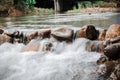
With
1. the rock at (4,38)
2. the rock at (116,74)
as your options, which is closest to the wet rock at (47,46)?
the rock at (4,38)

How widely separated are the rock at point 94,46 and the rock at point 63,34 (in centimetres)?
86

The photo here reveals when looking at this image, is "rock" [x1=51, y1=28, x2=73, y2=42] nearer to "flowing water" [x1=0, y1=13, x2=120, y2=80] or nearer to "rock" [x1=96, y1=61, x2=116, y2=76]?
"flowing water" [x1=0, y1=13, x2=120, y2=80]

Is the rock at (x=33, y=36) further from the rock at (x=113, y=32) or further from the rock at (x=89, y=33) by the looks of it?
the rock at (x=113, y=32)

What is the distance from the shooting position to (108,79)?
8641 mm

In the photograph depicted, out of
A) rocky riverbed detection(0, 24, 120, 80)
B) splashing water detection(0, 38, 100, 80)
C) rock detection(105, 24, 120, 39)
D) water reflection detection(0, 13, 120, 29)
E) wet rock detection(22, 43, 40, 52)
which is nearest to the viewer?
rocky riverbed detection(0, 24, 120, 80)

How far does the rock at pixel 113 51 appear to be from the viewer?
948cm

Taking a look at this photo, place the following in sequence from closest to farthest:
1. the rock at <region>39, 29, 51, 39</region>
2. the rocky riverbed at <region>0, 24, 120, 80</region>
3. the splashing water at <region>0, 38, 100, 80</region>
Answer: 1. the rocky riverbed at <region>0, 24, 120, 80</region>
2. the splashing water at <region>0, 38, 100, 80</region>
3. the rock at <region>39, 29, 51, 39</region>

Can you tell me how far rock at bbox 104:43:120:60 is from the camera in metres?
9.48

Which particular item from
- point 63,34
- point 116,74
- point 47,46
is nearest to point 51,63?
point 47,46

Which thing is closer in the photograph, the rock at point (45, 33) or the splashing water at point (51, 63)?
the splashing water at point (51, 63)

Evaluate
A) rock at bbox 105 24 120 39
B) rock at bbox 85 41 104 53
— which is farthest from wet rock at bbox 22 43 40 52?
rock at bbox 105 24 120 39

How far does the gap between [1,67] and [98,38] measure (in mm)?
3439

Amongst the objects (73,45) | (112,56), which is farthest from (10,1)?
(112,56)

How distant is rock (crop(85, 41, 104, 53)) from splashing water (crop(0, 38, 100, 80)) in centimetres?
15
